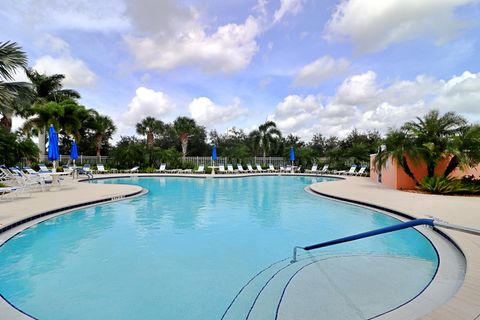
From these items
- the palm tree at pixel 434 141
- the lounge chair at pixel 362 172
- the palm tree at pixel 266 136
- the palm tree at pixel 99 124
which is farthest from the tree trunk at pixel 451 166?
the palm tree at pixel 99 124

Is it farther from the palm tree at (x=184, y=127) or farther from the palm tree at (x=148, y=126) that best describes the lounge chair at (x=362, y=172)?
the palm tree at (x=148, y=126)

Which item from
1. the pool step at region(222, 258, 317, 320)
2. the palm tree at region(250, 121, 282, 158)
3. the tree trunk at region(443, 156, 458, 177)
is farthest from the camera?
the palm tree at region(250, 121, 282, 158)

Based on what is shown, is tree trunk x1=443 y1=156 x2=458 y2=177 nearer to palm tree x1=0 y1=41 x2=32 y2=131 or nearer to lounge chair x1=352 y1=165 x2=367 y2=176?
lounge chair x1=352 y1=165 x2=367 y2=176

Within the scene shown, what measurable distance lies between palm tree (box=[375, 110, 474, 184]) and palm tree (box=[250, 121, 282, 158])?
15.6m

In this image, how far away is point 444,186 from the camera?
10234 mm

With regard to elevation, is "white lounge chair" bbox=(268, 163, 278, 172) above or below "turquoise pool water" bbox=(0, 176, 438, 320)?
above

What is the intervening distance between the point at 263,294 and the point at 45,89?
90.1 ft

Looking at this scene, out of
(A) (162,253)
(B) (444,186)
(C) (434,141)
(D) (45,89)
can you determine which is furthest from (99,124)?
(B) (444,186)

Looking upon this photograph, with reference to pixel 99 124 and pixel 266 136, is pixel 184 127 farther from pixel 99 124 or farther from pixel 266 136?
pixel 266 136

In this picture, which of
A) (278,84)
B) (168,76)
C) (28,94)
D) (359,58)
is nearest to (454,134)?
(359,58)

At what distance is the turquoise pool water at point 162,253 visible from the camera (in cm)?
318

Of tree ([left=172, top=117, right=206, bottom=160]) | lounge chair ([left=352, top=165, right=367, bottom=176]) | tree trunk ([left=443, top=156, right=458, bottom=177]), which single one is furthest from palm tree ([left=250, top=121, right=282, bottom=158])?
tree trunk ([left=443, top=156, right=458, bottom=177])

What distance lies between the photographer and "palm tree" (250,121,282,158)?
2689 cm

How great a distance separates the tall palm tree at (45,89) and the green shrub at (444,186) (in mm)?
25019
